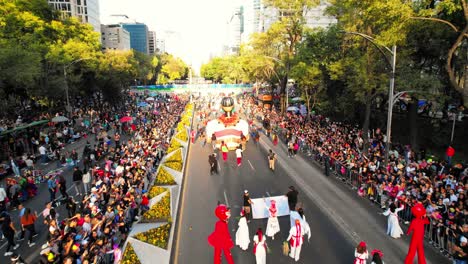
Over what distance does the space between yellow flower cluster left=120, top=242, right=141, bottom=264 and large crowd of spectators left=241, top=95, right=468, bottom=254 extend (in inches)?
400

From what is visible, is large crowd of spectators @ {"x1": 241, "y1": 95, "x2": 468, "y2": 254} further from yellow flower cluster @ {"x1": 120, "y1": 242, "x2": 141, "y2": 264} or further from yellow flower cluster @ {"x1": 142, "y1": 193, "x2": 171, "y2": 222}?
yellow flower cluster @ {"x1": 120, "y1": 242, "x2": 141, "y2": 264}

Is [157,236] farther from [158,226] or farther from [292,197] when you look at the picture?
[292,197]

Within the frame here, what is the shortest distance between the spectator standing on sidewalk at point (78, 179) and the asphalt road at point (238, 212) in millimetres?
5700

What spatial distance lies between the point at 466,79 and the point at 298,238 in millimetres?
11252

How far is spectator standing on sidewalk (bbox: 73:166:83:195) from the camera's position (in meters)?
17.1

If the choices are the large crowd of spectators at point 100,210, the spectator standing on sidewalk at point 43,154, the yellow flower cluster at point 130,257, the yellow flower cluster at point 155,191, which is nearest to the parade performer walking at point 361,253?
the yellow flower cluster at point 130,257

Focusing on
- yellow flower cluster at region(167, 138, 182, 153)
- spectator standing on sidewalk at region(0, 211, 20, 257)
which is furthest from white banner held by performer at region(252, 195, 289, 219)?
yellow flower cluster at region(167, 138, 182, 153)

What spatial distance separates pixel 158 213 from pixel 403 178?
11347 mm

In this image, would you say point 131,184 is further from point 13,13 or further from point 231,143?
point 13,13

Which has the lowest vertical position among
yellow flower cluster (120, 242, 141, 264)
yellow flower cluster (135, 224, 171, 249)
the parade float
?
yellow flower cluster (135, 224, 171, 249)

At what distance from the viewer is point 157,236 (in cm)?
1117

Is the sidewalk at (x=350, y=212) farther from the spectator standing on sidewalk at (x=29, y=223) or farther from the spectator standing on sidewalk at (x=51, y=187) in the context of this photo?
the spectator standing on sidewalk at (x=51, y=187)

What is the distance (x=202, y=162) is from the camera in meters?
23.8

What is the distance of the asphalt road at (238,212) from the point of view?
1127 cm
